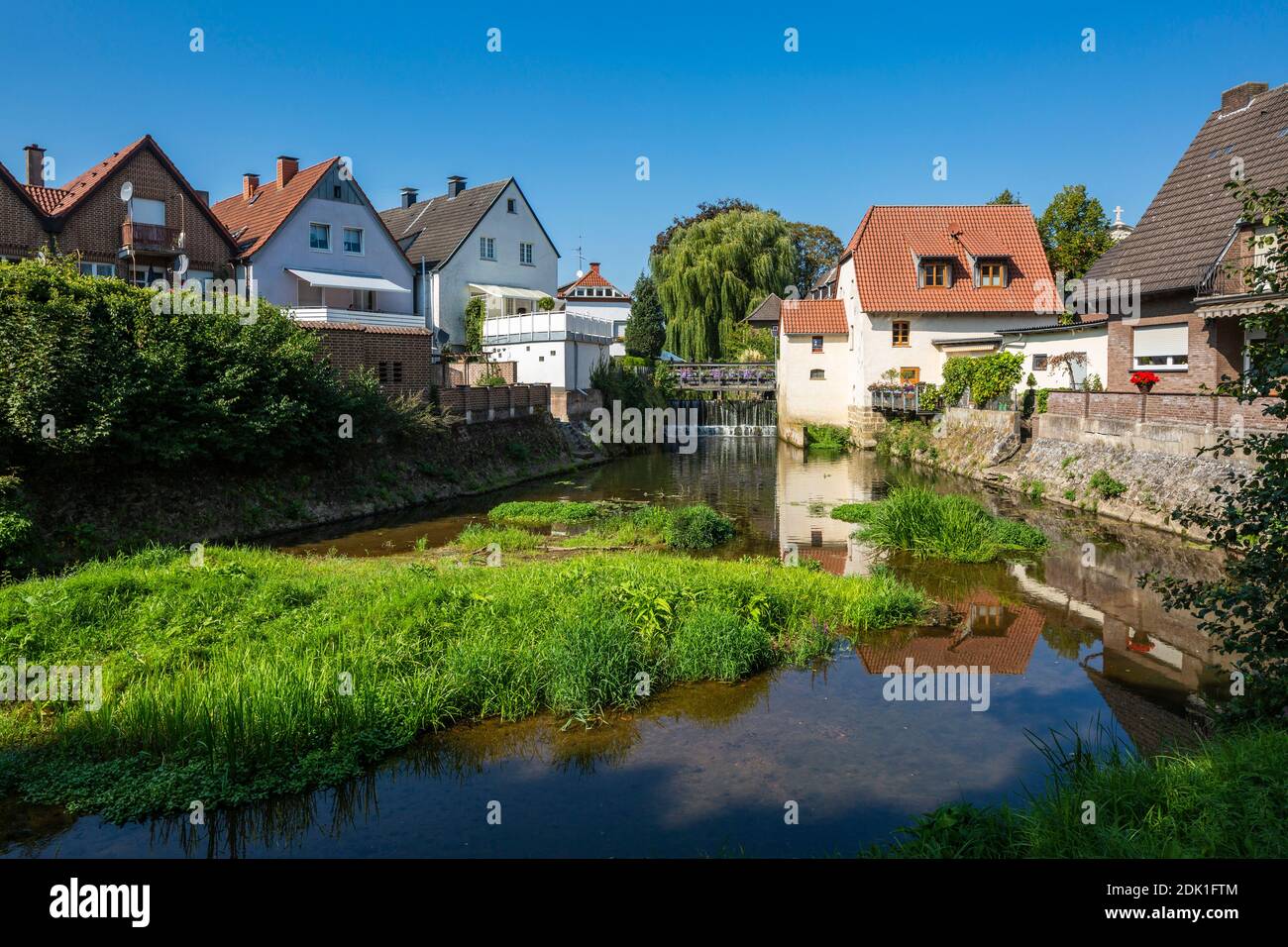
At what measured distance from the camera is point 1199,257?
25.4 meters

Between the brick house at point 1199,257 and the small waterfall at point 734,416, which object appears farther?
the small waterfall at point 734,416

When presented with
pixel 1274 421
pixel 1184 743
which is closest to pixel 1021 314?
pixel 1274 421

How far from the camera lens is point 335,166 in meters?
37.2

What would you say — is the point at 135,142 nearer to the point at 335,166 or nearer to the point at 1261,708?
the point at 335,166

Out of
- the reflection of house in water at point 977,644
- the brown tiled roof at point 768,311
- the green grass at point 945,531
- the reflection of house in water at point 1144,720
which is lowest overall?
the reflection of house in water at point 1144,720

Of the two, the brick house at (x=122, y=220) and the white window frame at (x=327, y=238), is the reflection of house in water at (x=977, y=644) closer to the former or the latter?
the brick house at (x=122, y=220)

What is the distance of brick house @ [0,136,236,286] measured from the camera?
2936 centimetres

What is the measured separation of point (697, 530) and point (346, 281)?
23887 mm

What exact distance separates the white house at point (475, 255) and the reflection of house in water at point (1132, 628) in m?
31.5

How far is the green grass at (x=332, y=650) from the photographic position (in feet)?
27.4

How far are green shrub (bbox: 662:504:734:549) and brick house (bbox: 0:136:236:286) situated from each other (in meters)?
22.4

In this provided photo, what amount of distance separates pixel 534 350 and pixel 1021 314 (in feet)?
73.0

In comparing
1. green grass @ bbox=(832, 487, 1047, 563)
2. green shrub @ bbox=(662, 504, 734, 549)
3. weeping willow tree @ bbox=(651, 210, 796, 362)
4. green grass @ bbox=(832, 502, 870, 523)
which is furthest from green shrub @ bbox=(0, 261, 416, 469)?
weeping willow tree @ bbox=(651, 210, 796, 362)

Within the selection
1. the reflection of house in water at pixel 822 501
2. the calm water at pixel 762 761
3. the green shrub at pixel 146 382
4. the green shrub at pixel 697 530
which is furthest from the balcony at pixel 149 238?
the calm water at pixel 762 761
